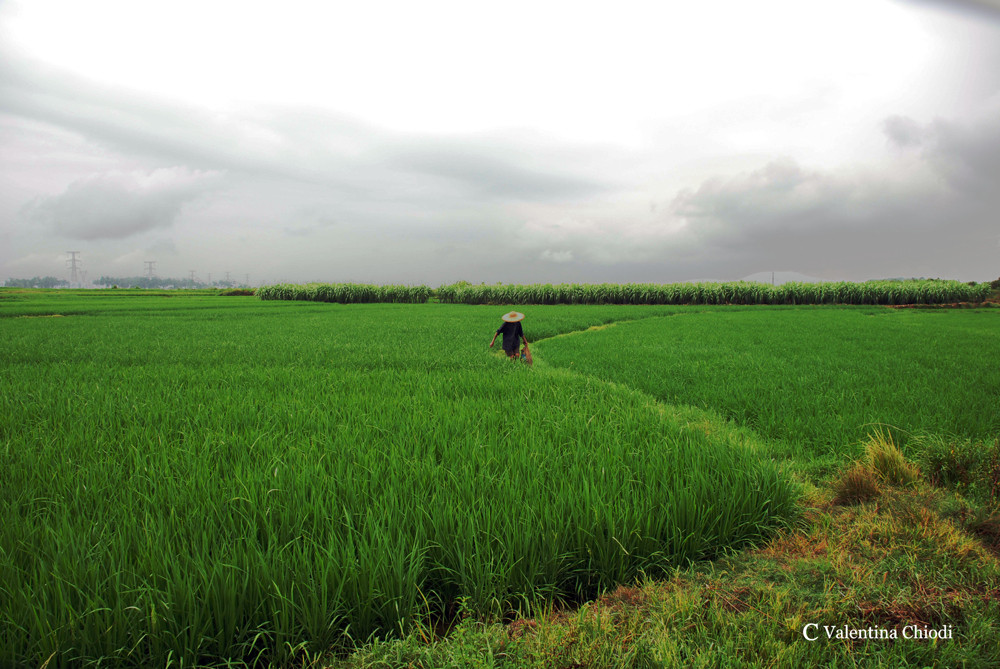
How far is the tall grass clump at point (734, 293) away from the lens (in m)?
35.6

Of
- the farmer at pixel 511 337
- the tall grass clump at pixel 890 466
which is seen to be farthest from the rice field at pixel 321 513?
the farmer at pixel 511 337

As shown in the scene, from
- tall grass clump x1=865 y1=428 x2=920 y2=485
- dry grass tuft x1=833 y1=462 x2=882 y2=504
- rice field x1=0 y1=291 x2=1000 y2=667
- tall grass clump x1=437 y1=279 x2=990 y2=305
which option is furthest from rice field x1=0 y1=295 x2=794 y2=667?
tall grass clump x1=437 y1=279 x2=990 y2=305

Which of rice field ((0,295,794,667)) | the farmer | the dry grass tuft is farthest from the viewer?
the farmer

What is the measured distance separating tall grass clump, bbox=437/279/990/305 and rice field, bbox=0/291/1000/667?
35.7 m

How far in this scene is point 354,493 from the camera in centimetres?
246

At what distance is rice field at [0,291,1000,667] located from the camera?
169 centimetres

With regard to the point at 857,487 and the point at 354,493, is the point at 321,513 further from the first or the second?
the point at 857,487

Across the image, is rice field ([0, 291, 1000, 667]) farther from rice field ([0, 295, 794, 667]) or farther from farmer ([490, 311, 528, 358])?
farmer ([490, 311, 528, 358])

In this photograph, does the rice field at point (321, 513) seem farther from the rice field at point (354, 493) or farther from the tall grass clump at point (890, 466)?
the tall grass clump at point (890, 466)

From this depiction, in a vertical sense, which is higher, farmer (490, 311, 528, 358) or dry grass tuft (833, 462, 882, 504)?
farmer (490, 311, 528, 358)

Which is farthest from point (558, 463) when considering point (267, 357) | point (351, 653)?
point (267, 357)

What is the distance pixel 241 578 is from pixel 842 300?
47.6m

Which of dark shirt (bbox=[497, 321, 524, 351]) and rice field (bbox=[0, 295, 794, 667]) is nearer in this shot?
rice field (bbox=[0, 295, 794, 667])

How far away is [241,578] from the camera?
5.88 feet
